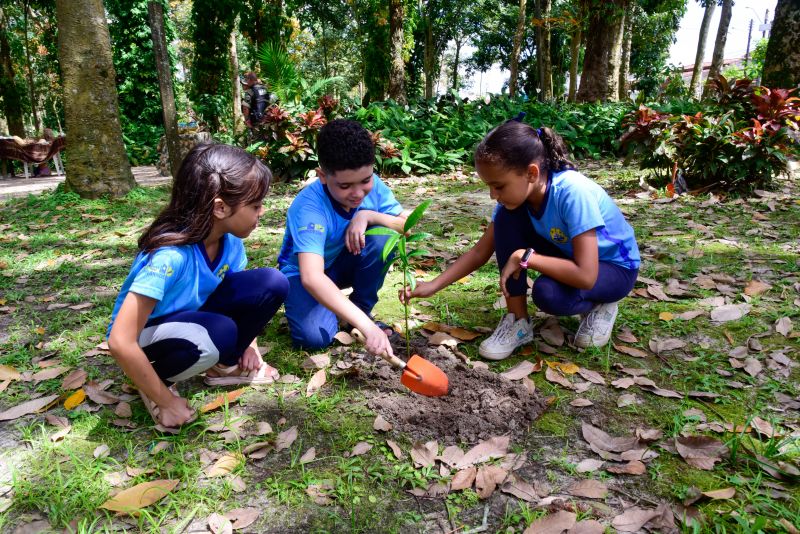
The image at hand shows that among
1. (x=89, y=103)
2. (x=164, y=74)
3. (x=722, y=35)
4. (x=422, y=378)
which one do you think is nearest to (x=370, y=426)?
(x=422, y=378)

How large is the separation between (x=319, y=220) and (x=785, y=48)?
279 inches

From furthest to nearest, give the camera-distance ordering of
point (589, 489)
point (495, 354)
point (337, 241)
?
point (337, 241) → point (495, 354) → point (589, 489)

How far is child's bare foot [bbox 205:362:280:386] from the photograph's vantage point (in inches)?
88.1

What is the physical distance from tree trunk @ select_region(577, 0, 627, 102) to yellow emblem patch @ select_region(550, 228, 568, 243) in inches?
390

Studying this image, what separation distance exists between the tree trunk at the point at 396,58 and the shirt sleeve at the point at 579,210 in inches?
362

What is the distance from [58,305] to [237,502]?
226 cm

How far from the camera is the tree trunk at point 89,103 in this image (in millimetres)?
5664

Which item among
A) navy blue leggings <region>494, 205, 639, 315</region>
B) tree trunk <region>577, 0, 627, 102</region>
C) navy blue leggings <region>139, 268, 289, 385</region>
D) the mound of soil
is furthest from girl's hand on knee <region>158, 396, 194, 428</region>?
tree trunk <region>577, 0, 627, 102</region>

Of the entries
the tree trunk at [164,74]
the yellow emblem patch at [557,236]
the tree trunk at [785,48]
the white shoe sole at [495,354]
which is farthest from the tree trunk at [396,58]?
the white shoe sole at [495,354]

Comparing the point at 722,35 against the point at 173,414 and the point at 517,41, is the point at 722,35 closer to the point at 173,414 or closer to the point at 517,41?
the point at 517,41

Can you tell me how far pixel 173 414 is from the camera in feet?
6.22

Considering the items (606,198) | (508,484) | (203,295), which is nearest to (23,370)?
(203,295)

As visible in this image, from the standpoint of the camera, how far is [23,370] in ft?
7.89

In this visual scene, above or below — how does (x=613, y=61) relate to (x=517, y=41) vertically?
below
